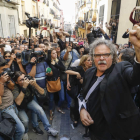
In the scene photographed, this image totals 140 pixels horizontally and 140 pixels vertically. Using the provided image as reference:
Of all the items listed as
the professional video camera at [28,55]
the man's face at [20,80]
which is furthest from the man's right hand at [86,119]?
the professional video camera at [28,55]

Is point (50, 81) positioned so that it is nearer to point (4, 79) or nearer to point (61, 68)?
point (61, 68)

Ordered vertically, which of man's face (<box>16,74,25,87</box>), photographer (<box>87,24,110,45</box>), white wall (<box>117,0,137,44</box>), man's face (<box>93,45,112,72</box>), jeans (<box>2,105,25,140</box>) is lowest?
jeans (<box>2,105,25,140</box>)

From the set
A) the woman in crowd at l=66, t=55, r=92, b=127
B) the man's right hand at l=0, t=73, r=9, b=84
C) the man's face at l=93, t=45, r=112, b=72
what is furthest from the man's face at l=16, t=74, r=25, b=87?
the man's face at l=93, t=45, r=112, b=72

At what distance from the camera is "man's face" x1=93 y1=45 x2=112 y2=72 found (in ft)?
4.97

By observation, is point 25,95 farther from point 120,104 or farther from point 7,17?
point 7,17

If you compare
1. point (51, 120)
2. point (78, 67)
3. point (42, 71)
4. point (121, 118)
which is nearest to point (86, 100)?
point (121, 118)

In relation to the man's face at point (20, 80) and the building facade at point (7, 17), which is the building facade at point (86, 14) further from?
the building facade at point (7, 17)

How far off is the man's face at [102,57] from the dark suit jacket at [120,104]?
0.14 metres

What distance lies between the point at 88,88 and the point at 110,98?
346 millimetres

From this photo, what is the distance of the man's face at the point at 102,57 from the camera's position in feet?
4.97

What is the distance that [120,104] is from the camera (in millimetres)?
1333

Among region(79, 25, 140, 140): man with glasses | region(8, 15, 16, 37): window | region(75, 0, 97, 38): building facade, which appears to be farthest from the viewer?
region(75, 0, 97, 38): building facade

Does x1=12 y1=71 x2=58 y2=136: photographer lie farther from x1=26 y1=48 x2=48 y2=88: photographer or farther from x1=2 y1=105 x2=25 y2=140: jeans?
x1=26 y1=48 x2=48 y2=88: photographer

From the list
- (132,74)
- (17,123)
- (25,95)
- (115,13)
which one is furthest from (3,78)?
(115,13)
